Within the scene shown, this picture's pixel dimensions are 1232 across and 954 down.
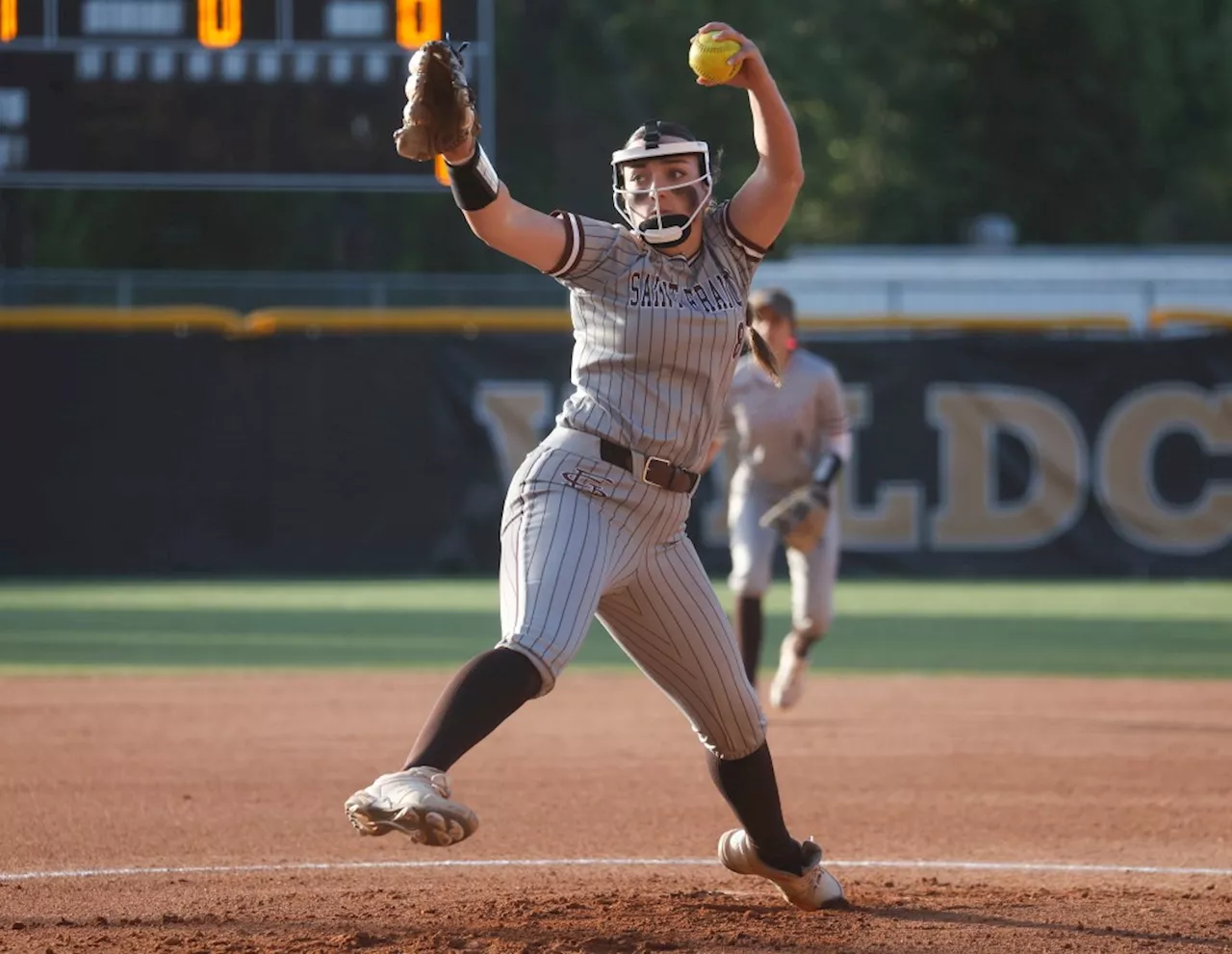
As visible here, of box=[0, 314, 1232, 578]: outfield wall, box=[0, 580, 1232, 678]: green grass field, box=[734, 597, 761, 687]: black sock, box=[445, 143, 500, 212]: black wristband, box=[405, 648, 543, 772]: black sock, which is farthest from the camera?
box=[0, 314, 1232, 578]: outfield wall

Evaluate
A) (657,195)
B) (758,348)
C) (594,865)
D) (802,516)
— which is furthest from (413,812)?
(802,516)

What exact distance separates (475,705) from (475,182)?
116cm

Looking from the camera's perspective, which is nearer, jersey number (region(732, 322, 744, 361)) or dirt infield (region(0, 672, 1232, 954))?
jersey number (region(732, 322, 744, 361))

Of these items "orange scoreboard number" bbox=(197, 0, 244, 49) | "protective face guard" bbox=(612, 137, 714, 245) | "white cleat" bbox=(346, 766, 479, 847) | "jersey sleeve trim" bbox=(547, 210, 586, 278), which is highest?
"orange scoreboard number" bbox=(197, 0, 244, 49)

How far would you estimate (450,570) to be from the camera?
17.5 m

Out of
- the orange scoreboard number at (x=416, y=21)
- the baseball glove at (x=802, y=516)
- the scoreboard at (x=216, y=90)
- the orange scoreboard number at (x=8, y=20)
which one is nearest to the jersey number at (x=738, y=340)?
the baseball glove at (x=802, y=516)

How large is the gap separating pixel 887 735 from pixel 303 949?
4.62 meters

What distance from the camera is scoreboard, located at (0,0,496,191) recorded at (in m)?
13.3

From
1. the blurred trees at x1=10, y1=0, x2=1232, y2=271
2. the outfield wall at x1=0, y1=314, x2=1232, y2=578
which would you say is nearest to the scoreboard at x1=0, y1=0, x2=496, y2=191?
the outfield wall at x1=0, y1=314, x2=1232, y2=578

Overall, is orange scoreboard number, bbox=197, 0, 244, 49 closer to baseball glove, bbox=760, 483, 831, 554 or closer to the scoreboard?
the scoreboard

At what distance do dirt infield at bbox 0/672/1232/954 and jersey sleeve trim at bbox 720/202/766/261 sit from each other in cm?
170

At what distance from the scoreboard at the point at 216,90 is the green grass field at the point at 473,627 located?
3.10 meters

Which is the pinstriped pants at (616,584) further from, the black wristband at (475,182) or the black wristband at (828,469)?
the black wristband at (828,469)

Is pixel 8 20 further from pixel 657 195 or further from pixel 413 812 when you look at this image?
pixel 413 812
